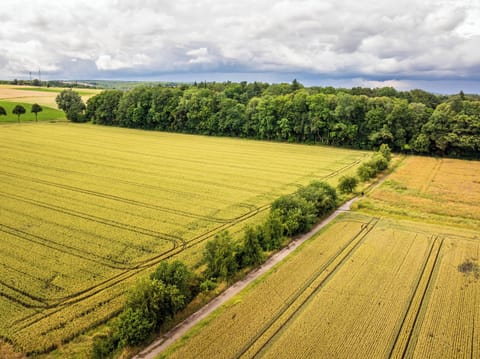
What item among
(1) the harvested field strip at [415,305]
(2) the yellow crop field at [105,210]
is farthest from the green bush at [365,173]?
(1) the harvested field strip at [415,305]

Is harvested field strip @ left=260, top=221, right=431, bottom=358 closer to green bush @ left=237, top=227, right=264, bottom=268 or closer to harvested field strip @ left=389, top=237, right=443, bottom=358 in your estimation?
harvested field strip @ left=389, top=237, right=443, bottom=358

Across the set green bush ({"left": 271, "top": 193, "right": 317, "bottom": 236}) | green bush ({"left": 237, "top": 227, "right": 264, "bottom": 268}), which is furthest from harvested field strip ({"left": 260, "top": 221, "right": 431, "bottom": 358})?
green bush ({"left": 237, "top": 227, "right": 264, "bottom": 268})

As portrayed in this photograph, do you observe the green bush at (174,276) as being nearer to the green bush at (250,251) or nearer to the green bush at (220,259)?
the green bush at (220,259)

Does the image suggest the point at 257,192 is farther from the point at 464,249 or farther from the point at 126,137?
the point at 126,137

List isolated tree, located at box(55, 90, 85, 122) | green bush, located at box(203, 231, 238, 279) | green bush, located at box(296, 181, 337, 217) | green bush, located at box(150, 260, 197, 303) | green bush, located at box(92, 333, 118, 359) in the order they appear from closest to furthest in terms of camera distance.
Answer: green bush, located at box(92, 333, 118, 359) → green bush, located at box(150, 260, 197, 303) → green bush, located at box(203, 231, 238, 279) → green bush, located at box(296, 181, 337, 217) → isolated tree, located at box(55, 90, 85, 122)

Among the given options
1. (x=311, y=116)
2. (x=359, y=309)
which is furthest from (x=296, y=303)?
(x=311, y=116)

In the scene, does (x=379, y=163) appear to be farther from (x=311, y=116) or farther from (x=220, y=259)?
(x=220, y=259)
